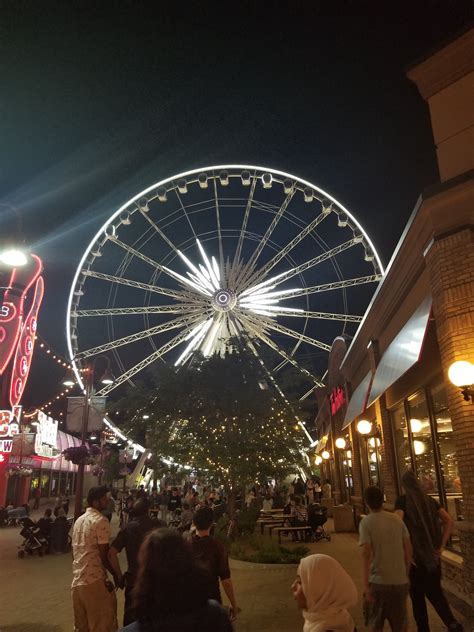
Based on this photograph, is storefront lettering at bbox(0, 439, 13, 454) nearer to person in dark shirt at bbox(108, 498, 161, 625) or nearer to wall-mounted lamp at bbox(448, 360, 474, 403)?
person in dark shirt at bbox(108, 498, 161, 625)

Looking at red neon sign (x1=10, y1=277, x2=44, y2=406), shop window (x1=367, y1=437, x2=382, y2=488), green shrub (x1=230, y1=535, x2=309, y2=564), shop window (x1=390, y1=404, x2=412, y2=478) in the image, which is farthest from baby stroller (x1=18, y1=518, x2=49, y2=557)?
red neon sign (x1=10, y1=277, x2=44, y2=406)

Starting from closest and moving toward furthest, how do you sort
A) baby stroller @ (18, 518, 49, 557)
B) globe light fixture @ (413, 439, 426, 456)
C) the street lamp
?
globe light fixture @ (413, 439, 426, 456), the street lamp, baby stroller @ (18, 518, 49, 557)

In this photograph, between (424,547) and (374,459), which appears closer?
(424,547)

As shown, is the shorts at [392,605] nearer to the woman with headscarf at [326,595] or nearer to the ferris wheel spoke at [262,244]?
the woman with headscarf at [326,595]

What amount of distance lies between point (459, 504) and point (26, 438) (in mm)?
22625

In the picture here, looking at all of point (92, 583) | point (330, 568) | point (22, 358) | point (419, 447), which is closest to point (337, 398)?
point (419, 447)

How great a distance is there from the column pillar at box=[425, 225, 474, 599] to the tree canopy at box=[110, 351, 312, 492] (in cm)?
729

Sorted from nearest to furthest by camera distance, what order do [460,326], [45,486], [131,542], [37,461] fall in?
[131,542] → [460,326] → [37,461] → [45,486]

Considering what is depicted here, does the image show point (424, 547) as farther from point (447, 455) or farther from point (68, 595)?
point (68, 595)

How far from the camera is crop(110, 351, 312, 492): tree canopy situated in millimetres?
13977

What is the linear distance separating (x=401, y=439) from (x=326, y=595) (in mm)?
→ 10077

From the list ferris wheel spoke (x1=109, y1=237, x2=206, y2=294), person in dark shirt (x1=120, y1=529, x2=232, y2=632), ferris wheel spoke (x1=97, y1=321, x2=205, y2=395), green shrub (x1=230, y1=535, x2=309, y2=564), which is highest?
ferris wheel spoke (x1=109, y1=237, x2=206, y2=294)

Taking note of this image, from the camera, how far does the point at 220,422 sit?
14.4m

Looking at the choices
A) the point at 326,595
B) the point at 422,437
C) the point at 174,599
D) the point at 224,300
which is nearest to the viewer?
the point at 174,599
